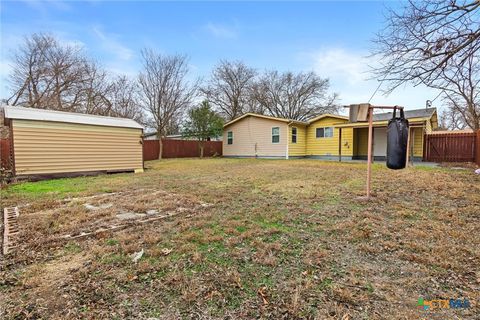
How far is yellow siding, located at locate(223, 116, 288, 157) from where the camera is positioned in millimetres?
15820

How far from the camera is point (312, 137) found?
53.8 feet

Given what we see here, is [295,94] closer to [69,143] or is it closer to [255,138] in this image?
[255,138]

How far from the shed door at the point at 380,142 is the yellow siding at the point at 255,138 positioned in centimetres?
546

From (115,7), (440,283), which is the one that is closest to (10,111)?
(115,7)

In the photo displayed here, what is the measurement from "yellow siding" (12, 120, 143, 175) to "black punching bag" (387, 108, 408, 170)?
29.4 feet

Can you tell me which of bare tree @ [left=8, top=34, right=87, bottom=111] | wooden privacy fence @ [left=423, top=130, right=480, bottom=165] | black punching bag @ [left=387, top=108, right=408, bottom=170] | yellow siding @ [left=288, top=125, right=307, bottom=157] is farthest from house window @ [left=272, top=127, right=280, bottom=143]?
bare tree @ [left=8, top=34, right=87, bottom=111]

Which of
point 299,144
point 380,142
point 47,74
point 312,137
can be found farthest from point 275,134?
point 47,74

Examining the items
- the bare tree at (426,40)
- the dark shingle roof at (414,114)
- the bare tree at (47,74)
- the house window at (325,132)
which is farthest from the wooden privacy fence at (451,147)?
the bare tree at (47,74)

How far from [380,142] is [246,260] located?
48.6 feet

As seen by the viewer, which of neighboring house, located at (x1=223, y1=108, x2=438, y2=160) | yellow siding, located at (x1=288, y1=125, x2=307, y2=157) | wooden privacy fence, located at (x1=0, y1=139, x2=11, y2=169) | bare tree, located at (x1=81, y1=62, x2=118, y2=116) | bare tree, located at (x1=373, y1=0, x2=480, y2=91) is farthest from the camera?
bare tree, located at (x1=81, y1=62, x2=118, y2=116)

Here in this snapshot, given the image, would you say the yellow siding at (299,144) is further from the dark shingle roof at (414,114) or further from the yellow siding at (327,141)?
the dark shingle roof at (414,114)

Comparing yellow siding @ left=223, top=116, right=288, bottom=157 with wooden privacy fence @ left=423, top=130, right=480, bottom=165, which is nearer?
wooden privacy fence @ left=423, top=130, right=480, bottom=165

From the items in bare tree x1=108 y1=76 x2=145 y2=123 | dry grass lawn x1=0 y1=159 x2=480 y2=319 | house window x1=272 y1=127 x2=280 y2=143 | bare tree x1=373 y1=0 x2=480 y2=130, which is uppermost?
bare tree x1=108 y1=76 x2=145 y2=123

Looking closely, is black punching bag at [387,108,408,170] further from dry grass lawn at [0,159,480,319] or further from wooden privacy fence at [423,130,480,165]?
wooden privacy fence at [423,130,480,165]
